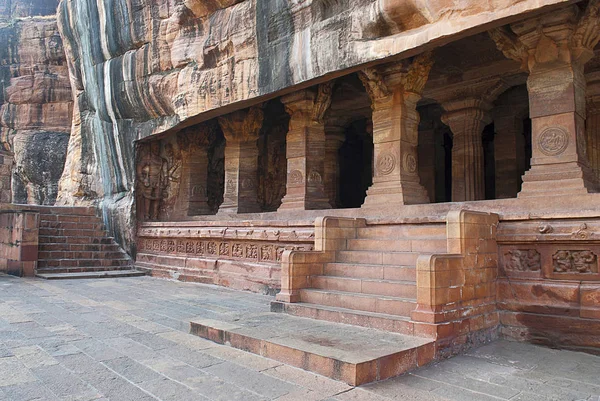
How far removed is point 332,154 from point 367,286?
23.8ft

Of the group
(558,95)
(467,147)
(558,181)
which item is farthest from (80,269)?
(558,95)

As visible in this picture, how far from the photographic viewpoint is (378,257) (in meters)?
5.97

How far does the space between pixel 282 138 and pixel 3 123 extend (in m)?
15.2

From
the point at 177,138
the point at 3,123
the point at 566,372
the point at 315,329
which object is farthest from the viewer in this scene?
the point at 3,123

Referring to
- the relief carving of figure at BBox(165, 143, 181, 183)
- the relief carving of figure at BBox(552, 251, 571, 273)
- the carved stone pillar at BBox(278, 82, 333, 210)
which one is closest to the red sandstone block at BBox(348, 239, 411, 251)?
the relief carving of figure at BBox(552, 251, 571, 273)

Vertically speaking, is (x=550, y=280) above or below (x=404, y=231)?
below

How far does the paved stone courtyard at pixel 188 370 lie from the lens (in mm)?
3281

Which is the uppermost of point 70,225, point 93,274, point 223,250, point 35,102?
point 35,102

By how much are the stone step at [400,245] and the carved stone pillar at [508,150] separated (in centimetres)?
554

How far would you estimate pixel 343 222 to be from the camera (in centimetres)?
659

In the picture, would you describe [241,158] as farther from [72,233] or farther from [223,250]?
[72,233]

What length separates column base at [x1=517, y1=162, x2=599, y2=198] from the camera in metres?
5.77

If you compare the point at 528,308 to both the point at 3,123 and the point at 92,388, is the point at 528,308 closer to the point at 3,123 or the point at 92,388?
the point at 92,388

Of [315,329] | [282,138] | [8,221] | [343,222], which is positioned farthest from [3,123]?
[315,329]
